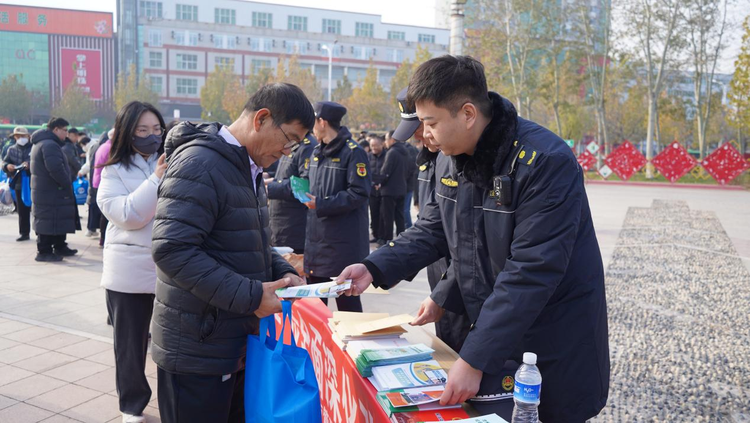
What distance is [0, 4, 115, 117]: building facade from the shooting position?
78.1m

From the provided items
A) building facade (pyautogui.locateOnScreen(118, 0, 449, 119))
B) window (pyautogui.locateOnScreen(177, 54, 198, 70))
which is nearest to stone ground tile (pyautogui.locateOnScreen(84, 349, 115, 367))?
building facade (pyautogui.locateOnScreen(118, 0, 449, 119))

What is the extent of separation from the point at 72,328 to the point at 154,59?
70.7m

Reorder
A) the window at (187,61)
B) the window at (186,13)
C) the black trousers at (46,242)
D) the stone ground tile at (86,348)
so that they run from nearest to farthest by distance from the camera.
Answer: the stone ground tile at (86,348), the black trousers at (46,242), the window at (186,13), the window at (187,61)

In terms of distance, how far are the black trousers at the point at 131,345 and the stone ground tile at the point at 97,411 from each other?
261 millimetres

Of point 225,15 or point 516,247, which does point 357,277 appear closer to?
point 516,247

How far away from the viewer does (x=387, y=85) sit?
246ft

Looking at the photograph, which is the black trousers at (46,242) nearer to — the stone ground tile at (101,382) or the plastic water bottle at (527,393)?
the stone ground tile at (101,382)

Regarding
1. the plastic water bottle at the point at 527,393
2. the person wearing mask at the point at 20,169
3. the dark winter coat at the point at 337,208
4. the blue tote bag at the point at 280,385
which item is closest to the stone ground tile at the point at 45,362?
the dark winter coat at the point at 337,208

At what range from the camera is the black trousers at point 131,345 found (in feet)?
11.2

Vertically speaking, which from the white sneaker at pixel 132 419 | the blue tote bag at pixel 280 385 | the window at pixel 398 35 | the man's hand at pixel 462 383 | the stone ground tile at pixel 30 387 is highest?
the window at pixel 398 35

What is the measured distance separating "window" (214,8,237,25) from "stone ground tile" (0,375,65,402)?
7188 cm

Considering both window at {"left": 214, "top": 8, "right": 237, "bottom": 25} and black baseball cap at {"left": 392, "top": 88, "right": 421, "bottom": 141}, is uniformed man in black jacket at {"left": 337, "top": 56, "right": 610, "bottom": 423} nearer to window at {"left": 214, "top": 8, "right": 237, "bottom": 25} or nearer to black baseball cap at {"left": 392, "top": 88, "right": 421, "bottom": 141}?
black baseball cap at {"left": 392, "top": 88, "right": 421, "bottom": 141}

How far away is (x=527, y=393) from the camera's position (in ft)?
5.96

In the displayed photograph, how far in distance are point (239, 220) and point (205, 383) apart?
0.67 m
